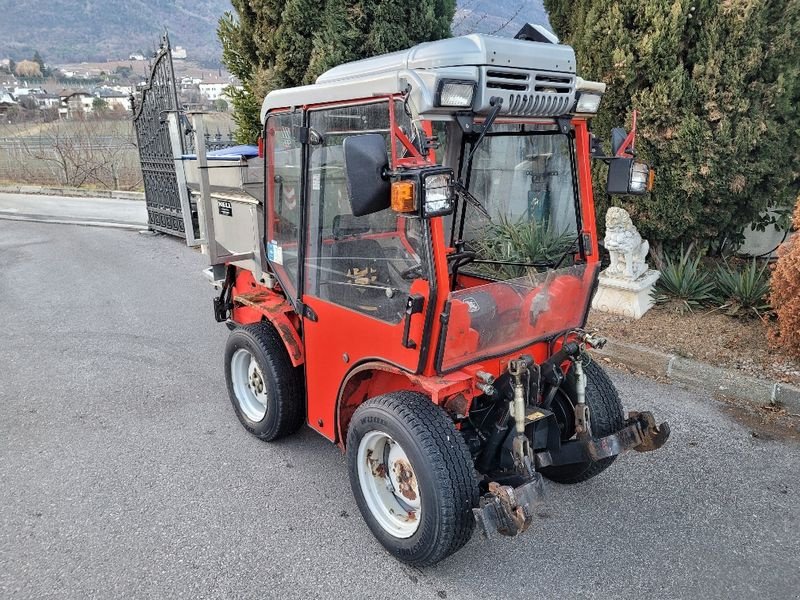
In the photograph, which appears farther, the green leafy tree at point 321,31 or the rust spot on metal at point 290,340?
the green leafy tree at point 321,31

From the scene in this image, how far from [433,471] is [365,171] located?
130 cm

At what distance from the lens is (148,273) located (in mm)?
8805

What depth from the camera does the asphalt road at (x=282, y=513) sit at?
112 inches

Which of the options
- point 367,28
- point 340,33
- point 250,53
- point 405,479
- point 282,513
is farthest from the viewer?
point 250,53

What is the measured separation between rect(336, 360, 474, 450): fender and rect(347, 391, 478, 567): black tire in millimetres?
102

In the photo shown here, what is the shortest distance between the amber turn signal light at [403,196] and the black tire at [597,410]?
1459 millimetres

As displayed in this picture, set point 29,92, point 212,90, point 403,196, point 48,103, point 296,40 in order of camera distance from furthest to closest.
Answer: point 29,92 → point 212,90 → point 48,103 → point 296,40 → point 403,196

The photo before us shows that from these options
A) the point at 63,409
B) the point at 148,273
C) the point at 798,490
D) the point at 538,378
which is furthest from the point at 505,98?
the point at 148,273

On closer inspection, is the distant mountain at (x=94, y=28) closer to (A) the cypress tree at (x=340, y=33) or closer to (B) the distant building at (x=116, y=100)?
(B) the distant building at (x=116, y=100)

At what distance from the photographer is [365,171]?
90.5 inches

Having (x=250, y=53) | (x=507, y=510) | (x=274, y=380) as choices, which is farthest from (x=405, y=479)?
(x=250, y=53)

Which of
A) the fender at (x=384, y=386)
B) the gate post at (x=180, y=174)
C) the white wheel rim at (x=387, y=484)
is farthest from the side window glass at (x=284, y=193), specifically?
the white wheel rim at (x=387, y=484)

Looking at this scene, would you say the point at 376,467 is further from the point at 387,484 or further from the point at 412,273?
the point at 412,273

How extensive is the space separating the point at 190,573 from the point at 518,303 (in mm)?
2096
